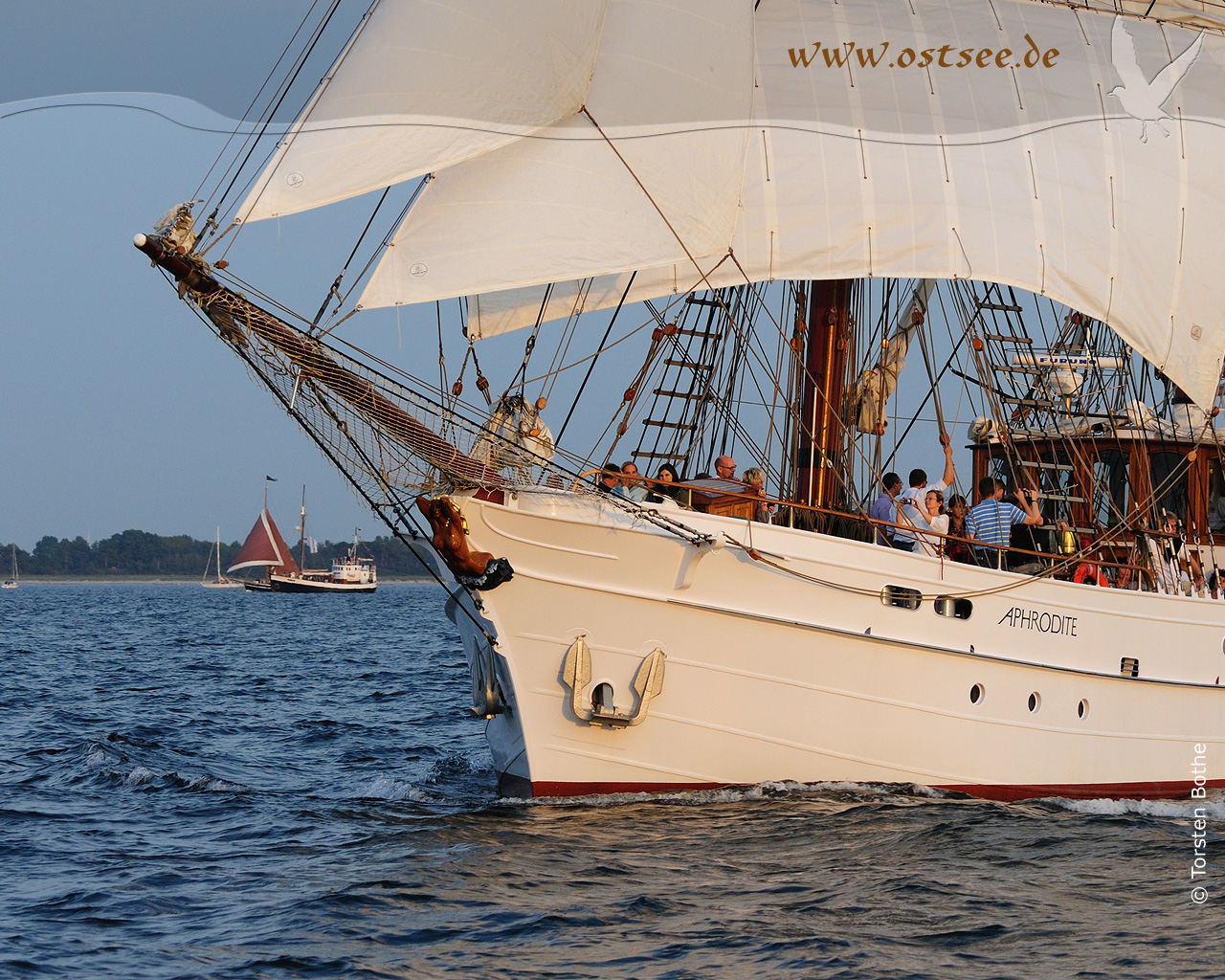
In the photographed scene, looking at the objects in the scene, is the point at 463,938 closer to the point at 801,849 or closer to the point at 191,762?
the point at 801,849

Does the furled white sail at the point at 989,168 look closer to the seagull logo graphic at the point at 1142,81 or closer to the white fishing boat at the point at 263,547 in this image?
the seagull logo graphic at the point at 1142,81

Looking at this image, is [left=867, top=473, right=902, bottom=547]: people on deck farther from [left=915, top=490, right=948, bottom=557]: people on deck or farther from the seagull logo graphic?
the seagull logo graphic

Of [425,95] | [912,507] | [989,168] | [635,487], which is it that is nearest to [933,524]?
[912,507]

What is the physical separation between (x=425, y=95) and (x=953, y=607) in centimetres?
673

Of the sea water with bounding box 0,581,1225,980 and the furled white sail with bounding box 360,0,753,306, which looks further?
the furled white sail with bounding box 360,0,753,306

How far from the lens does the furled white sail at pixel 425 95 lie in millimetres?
10633

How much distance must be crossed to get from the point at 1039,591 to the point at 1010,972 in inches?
243

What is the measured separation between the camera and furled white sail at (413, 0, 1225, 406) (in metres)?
15.9

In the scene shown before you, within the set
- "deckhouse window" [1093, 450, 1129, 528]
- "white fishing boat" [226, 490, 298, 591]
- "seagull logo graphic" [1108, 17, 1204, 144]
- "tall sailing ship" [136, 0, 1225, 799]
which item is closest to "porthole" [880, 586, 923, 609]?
"tall sailing ship" [136, 0, 1225, 799]

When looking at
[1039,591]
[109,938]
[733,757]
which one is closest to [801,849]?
[733,757]

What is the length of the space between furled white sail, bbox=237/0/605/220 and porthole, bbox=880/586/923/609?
17.3 ft

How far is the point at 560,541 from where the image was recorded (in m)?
12.0

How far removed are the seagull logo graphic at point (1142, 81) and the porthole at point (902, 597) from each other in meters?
9.28

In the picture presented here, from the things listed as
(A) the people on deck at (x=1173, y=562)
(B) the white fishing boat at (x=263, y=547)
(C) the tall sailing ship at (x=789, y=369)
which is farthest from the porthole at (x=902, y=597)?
(B) the white fishing boat at (x=263, y=547)
